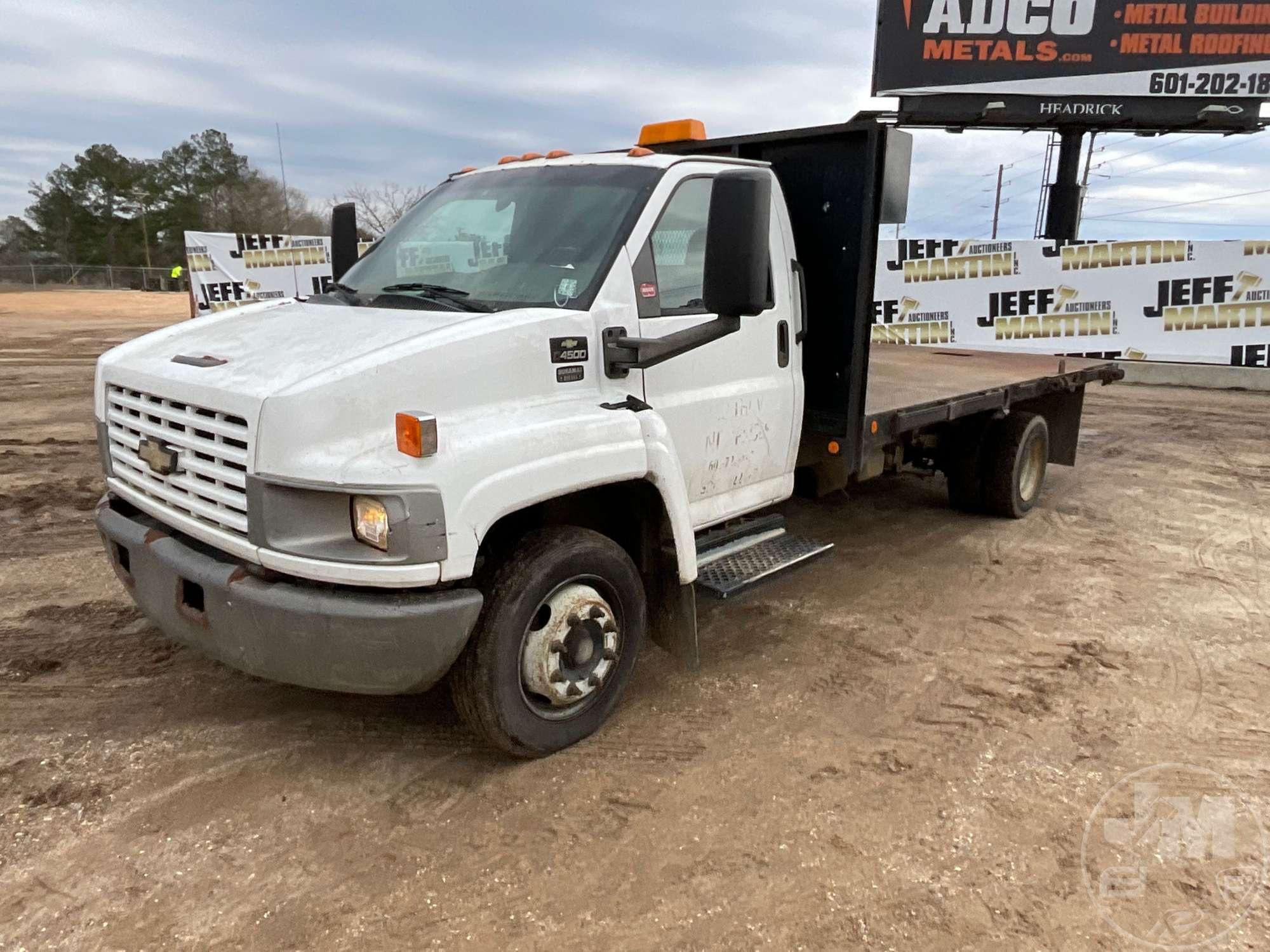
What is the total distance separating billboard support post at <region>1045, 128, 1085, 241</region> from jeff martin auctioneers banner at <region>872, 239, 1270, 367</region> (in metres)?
4.90

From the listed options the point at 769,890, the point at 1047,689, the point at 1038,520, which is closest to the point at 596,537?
the point at 769,890

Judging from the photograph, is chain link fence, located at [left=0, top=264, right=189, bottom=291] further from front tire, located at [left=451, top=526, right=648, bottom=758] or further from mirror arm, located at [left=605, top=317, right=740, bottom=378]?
front tire, located at [left=451, top=526, right=648, bottom=758]

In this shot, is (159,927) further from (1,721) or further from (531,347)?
(531,347)

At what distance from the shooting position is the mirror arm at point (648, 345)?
344 cm

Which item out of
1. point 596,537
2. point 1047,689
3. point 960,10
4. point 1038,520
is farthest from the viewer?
point 960,10

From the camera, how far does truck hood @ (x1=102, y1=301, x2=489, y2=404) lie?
2943 mm

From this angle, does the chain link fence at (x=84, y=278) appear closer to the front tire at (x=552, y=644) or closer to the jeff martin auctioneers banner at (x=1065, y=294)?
the jeff martin auctioneers banner at (x=1065, y=294)

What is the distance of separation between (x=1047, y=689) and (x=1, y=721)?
4547mm

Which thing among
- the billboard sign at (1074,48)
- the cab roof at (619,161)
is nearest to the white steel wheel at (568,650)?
the cab roof at (619,161)

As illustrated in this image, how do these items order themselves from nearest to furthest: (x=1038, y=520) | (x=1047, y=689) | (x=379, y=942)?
(x=379, y=942) → (x=1047, y=689) → (x=1038, y=520)

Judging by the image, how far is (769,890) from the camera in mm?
2809

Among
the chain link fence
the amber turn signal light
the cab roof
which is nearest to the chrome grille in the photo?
the amber turn signal light

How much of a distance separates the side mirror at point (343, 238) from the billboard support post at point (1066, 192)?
18.4 metres

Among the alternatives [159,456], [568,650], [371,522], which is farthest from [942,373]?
[159,456]
